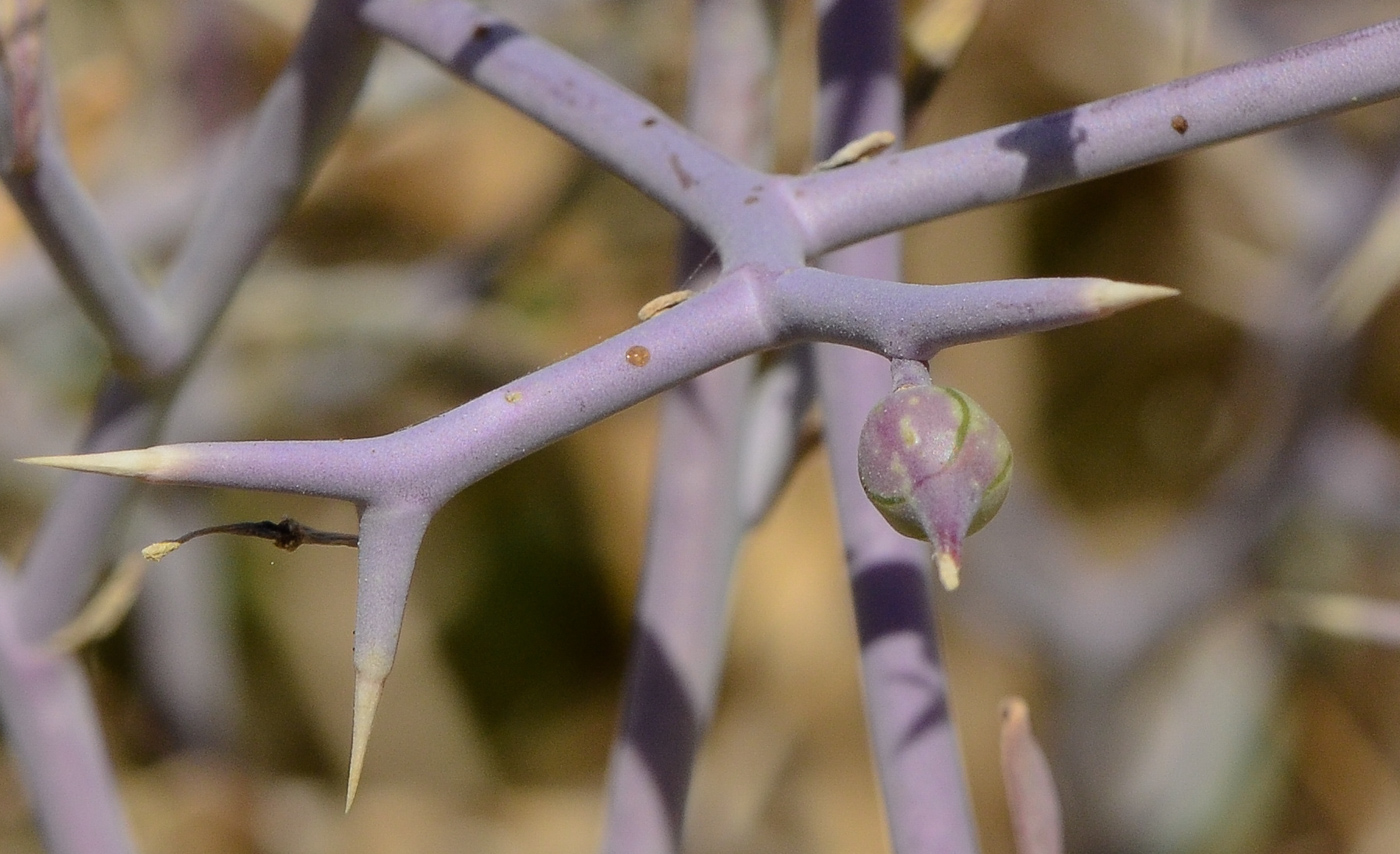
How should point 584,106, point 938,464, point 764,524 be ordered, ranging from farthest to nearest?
point 764,524
point 584,106
point 938,464

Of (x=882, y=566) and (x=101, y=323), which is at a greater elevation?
(x=101, y=323)

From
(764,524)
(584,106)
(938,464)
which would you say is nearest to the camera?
(938,464)

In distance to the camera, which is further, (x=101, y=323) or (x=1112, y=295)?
(x=101, y=323)

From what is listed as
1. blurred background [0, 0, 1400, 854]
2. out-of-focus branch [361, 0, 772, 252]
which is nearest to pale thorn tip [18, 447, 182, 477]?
out-of-focus branch [361, 0, 772, 252]

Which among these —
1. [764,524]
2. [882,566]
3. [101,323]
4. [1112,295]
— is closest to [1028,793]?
[882,566]

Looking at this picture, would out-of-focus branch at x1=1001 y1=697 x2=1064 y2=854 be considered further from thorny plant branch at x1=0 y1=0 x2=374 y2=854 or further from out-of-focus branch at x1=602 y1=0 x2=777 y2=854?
thorny plant branch at x1=0 y1=0 x2=374 y2=854

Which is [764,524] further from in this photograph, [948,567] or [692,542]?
[948,567]

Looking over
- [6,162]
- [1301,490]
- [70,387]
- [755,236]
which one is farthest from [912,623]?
[70,387]

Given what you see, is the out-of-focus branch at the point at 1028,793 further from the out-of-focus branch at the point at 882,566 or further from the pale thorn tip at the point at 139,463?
the pale thorn tip at the point at 139,463
